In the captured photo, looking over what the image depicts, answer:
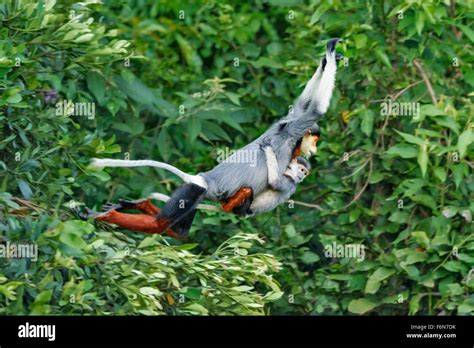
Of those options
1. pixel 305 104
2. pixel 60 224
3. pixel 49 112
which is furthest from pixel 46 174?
pixel 305 104

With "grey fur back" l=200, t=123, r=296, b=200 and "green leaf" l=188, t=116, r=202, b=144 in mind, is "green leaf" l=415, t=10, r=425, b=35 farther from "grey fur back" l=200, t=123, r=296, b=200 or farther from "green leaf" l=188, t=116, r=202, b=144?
"green leaf" l=188, t=116, r=202, b=144

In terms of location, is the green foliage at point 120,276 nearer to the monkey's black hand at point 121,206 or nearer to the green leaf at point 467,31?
the monkey's black hand at point 121,206

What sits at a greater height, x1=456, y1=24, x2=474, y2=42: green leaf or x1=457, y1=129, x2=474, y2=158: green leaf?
x1=456, y1=24, x2=474, y2=42: green leaf

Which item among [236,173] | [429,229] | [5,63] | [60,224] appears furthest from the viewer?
[429,229]

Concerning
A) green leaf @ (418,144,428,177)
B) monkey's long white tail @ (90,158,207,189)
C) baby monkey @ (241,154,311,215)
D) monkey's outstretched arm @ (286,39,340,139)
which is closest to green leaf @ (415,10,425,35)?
green leaf @ (418,144,428,177)

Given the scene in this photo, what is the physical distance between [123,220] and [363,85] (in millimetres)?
3143

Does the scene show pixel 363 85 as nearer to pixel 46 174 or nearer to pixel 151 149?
pixel 151 149

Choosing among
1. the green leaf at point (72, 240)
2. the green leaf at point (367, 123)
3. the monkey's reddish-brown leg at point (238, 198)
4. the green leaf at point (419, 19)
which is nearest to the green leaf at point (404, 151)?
the green leaf at point (367, 123)

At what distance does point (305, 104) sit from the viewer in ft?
32.8

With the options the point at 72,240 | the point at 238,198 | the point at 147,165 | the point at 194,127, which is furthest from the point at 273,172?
the point at 194,127

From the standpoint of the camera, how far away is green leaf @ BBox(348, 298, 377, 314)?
11.1m

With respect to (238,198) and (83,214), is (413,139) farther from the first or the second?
(83,214)

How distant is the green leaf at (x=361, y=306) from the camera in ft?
36.3

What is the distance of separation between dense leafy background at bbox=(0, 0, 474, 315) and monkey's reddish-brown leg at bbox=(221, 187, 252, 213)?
0.23 meters
